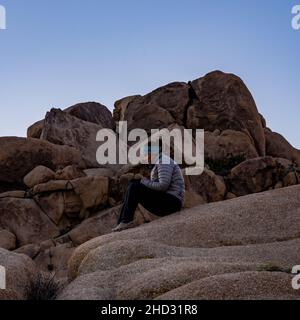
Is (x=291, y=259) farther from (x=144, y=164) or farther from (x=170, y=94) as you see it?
(x=170, y=94)

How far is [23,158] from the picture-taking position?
2902 centimetres

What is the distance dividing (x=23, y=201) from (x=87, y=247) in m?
12.9

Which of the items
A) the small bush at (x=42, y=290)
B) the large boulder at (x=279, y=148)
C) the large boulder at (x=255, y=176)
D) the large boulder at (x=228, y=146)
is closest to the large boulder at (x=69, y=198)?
the large boulder at (x=255, y=176)

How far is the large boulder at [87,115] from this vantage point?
35500 mm

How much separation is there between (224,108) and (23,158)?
42.2 ft

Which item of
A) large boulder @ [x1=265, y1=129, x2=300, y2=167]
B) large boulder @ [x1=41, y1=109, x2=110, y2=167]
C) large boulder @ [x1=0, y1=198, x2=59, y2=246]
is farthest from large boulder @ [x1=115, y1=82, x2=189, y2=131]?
large boulder @ [x1=0, y1=198, x2=59, y2=246]

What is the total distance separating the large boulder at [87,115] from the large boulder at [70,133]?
3039mm

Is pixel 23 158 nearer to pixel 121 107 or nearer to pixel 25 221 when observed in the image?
pixel 25 221

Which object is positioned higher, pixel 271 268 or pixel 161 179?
pixel 161 179

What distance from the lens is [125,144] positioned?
3191cm

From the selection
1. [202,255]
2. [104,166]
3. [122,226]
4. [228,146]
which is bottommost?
[202,255]

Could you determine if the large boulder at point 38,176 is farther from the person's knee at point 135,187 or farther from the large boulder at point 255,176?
the person's knee at point 135,187

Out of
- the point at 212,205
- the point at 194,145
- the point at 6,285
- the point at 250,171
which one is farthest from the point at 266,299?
the point at 194,145

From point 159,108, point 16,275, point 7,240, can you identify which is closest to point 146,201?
point 16,275
